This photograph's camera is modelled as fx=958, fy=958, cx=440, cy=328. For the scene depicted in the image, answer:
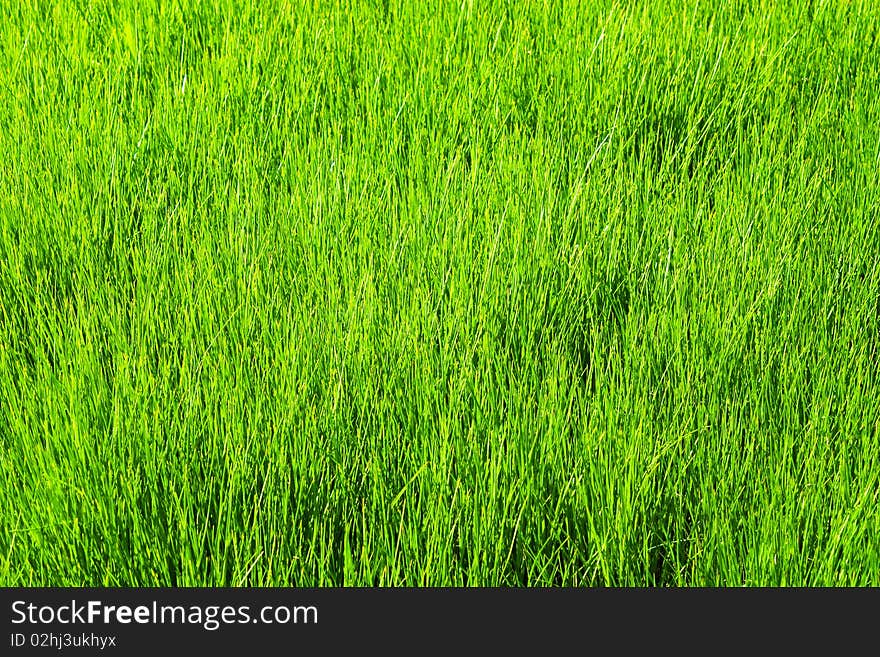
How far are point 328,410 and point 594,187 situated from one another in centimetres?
73

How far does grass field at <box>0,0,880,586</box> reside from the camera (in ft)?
3.75

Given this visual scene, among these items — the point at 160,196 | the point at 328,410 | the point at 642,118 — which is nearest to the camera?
the point at 328,410

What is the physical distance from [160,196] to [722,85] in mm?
1233

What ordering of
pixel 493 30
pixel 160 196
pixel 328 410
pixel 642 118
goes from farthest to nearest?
pixel 493 30 < pixel 642 118 < pixel 160 196 < pixel 328 410

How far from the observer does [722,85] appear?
83.4 inches

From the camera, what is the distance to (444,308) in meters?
1.41

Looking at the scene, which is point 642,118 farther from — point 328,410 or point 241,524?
point 241,524

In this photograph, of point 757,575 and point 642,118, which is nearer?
point 757,575

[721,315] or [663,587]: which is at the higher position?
[721,315]

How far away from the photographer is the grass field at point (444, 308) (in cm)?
114

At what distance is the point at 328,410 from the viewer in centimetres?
125

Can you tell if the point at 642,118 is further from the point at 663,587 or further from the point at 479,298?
the point at 663,587

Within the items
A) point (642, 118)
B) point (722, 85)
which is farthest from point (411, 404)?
point (722, 85)

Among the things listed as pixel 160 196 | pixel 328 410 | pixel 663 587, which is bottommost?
pixel 663 587
